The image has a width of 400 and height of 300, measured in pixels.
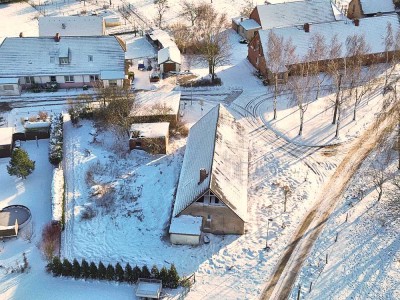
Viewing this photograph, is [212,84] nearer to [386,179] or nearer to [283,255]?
[386,179]

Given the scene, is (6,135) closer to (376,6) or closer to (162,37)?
(162,37)

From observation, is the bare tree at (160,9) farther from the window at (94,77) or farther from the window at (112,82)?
the window at (112,82)

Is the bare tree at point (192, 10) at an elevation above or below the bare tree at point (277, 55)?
above

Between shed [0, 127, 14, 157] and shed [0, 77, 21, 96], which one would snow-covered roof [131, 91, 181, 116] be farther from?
shed [0, 77, 21, 96]

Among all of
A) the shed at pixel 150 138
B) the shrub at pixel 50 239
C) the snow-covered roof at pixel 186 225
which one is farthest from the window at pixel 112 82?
the snow-covered roof at pixel 186 225

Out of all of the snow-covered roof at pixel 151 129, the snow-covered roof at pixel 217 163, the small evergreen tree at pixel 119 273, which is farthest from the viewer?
the snow-covered roof at pixel 151 129

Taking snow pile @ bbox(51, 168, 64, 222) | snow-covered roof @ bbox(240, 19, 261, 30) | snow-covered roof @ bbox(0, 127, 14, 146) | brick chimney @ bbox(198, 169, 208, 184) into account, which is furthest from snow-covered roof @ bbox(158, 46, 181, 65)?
brick chimney @ bbox(198, 169, 208, 184)
